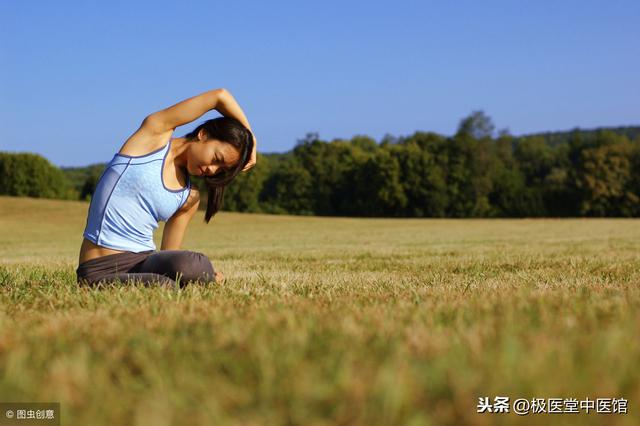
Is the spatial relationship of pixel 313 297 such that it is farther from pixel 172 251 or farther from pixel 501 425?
pixel 501 425

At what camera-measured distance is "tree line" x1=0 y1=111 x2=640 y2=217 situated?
258 ft

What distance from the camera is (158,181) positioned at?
5.51 meters

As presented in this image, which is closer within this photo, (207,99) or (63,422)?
(63,422)

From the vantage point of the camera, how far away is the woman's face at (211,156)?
5.28 m

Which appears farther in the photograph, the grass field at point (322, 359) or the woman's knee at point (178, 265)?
the woman's knee at point (178, 265)

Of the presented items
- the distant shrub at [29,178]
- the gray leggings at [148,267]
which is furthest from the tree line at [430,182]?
the gray leggings at [148,267]

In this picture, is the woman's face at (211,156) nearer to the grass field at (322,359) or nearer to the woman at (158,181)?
the woman at (158,181)

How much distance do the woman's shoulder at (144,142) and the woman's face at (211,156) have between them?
0.31 meters

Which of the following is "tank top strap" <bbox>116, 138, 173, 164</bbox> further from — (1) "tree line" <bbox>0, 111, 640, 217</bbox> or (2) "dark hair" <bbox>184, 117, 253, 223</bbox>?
(1) "tree line" <bbox>0, 111, 640, 217</bbox>

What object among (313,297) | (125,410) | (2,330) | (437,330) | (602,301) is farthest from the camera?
(313,297)

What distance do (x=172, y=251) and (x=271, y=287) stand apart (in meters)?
0.94

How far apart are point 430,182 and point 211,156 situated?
76484mm

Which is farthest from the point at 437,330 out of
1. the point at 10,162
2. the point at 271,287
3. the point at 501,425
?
the point at 10,162

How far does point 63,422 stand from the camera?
193 centimetres
